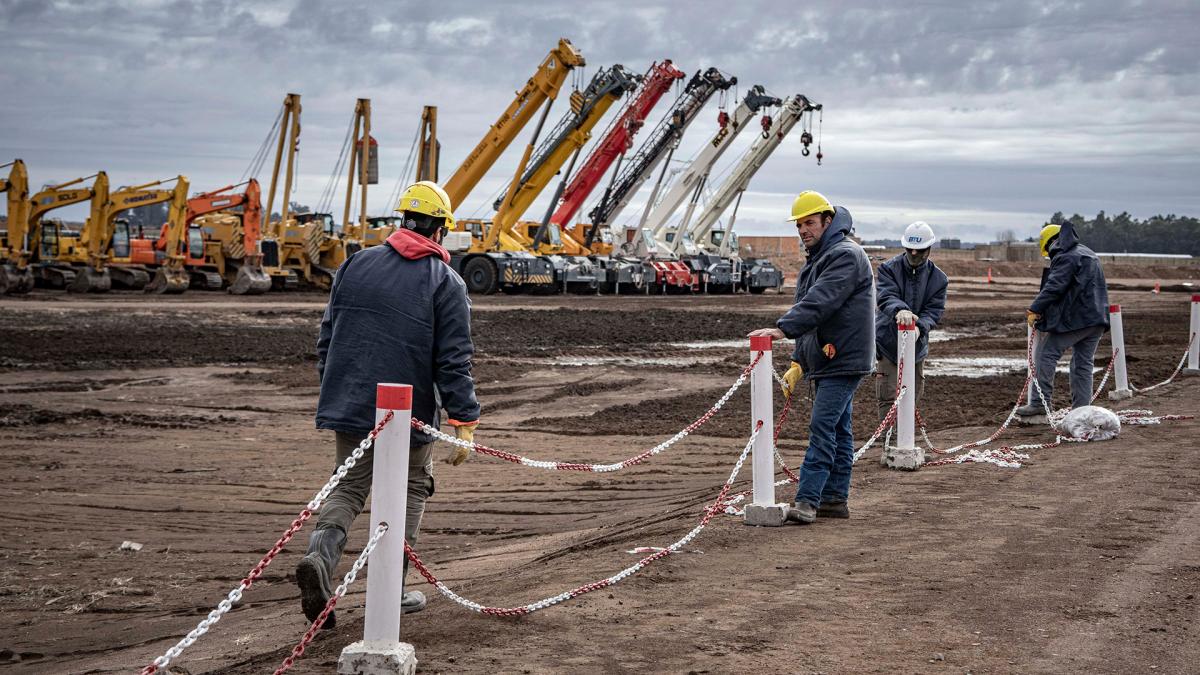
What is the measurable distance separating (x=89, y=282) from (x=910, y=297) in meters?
34.2

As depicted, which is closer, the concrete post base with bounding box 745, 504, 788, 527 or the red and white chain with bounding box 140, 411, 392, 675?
the red and white chain with bounding box 140, 411, 392, 675

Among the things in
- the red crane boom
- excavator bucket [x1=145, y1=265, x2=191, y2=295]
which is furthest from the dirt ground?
the red crane boom

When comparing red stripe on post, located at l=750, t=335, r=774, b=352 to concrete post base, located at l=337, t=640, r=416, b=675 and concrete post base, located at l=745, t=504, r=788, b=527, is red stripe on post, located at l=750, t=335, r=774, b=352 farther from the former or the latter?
concrete post base, located at l=337, t=640, r=416, b=675

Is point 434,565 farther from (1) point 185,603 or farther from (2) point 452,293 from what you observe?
(2) point 452,293

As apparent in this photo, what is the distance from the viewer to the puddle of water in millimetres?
20044

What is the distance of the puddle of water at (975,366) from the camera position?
20044 mm

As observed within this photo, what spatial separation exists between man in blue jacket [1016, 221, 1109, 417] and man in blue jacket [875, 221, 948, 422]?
7.89 feet

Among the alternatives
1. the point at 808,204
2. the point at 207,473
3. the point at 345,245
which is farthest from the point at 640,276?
the point at 808,204

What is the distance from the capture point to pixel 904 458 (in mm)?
10070

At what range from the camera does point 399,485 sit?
15.8 feet

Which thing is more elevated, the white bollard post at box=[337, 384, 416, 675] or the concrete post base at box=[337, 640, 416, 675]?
the white bollard post at box=[337, 384, 416, 675]

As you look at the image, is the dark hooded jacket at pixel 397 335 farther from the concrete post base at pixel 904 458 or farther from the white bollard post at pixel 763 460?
the concrete post base at pixel 904 458

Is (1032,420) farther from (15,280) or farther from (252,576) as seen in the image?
(15,280)

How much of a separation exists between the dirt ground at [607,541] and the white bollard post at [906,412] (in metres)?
0.18
